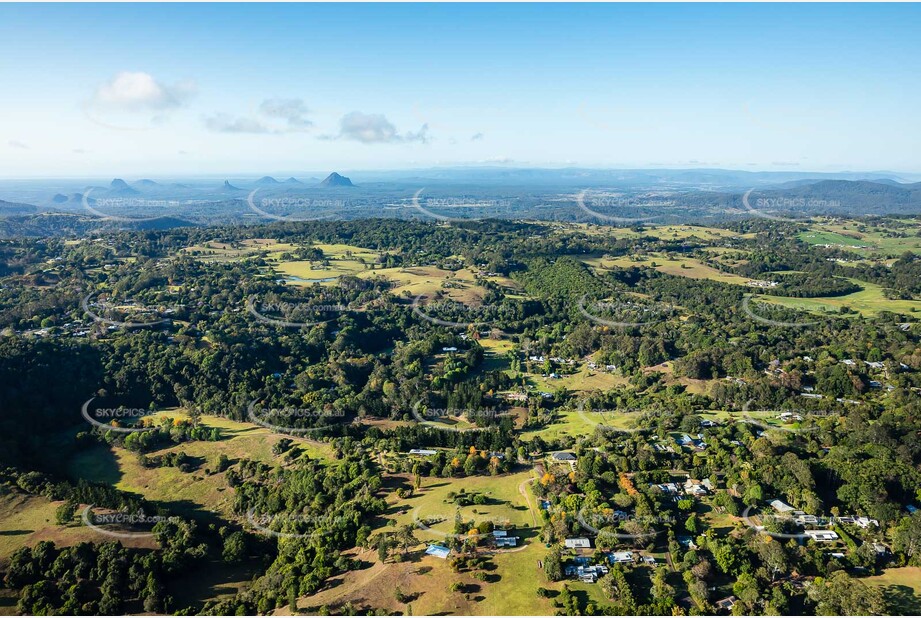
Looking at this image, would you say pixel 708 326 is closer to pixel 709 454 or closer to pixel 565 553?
pixel 709 454

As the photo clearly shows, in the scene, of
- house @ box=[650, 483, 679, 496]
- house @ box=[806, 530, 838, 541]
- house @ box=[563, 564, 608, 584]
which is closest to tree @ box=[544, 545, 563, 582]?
house @ box=[563, 564, 608, 584]

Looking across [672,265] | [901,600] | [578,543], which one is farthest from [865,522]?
[672,265]

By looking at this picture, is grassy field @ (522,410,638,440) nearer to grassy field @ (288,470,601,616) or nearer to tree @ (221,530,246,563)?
grassy field @ (288,470,601,616)

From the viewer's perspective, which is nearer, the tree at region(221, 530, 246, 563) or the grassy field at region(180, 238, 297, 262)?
the tree at region(221, 530, 246, 563)

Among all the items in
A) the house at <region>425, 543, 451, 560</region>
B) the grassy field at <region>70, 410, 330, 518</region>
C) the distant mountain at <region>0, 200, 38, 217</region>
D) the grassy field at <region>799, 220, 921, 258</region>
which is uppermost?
the distant mountain at <region>0, 200, 38, 217</region>

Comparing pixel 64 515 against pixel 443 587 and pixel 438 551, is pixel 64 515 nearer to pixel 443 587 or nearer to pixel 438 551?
pixel 438 551
